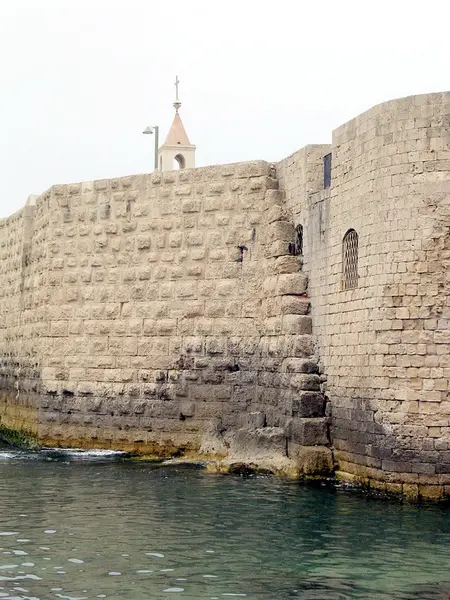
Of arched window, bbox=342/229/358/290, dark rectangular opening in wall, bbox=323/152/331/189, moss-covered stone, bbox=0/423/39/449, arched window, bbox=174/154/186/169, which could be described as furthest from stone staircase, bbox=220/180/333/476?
arched window, bbox=174/154/186/169

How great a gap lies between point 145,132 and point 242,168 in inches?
435

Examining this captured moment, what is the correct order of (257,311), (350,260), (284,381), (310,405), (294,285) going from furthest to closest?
1. (257,311)
2. (294,285)
3. (284,381)
4. (310,405)
5. (350,260)

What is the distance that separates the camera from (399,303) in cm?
1258

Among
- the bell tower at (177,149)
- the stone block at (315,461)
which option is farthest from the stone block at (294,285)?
the bell tower at (177,149)

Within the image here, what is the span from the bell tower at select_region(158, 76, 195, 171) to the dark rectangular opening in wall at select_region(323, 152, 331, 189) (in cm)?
2558

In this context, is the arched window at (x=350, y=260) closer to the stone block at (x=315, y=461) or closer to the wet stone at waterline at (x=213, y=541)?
the stone block at (x=315, y=461)

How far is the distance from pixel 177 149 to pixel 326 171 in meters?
26.3

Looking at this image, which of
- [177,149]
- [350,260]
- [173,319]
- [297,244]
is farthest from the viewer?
[177,149]

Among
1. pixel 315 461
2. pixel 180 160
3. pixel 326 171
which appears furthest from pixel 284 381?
pixel 180 160

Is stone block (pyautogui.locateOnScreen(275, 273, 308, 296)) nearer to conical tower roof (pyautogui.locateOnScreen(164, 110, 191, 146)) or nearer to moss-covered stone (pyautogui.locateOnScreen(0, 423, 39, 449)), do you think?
moss-covered stone (pyautogui.locateOnScreen(0, 423, 39, 449))

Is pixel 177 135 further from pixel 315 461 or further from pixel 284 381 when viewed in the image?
pixel 315 461

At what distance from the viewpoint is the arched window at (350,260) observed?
45.4 feet

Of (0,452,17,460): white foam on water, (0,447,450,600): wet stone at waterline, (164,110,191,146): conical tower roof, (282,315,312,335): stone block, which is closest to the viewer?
(0,447,450,600): wet stone at waterline

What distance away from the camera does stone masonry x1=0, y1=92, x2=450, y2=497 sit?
12.5m
